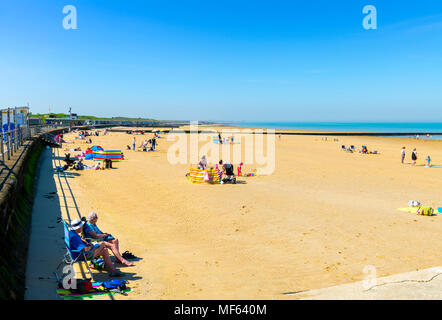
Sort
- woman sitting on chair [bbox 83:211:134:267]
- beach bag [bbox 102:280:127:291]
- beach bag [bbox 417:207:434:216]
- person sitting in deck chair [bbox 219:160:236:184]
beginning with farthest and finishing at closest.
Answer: person sitting in deck chair [bbox 219:160:236:184]
beach bag [bbox 417:207:434:216]
woman sitting on chair [bbox 83:211:134:267]
beach bag [bbox 102:280:127:291]

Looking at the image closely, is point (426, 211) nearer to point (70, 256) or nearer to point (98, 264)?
point (98, 264)

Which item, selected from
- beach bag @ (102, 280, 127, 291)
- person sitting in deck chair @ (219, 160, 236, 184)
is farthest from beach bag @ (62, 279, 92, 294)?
person sitting in deck chair @ (219, 160, 236, 184)

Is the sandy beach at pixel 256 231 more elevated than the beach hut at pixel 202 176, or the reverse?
the beach hut at pixel 202 176

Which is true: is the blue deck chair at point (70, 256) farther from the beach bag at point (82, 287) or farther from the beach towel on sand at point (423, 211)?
the beach towel on sand at point (423, 211)

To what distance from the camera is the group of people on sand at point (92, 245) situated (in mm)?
5379

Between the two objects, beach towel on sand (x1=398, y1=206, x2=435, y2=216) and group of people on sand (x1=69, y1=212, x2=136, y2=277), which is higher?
group of people on sand (x1=69, y1=212, x2=136, y2=277)

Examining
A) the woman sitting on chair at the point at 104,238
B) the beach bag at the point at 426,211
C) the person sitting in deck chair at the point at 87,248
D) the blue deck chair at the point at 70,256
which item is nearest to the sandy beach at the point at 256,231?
the beach bag at the point at 426,211

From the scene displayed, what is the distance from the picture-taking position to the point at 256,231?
832 cm

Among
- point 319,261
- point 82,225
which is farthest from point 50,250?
point 319,261

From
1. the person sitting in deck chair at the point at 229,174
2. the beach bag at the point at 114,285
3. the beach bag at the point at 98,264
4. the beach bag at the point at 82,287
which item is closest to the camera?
the beach bag at the point at 82,287

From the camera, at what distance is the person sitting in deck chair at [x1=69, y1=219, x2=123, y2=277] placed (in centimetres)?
536

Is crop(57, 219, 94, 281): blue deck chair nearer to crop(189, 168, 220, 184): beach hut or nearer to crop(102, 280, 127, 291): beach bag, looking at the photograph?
crop(102, 280, 127, 291): beach bag

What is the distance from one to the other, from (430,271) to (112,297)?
213 inches

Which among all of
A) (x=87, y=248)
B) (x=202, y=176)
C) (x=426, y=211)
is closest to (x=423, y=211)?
(x=426, y=211)
